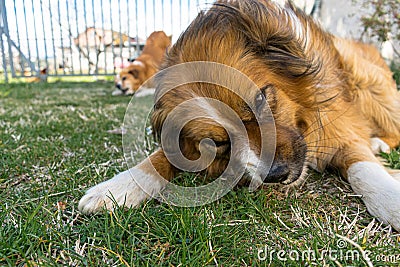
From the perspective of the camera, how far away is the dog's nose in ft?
6.12

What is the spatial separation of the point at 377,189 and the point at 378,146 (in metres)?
0.98

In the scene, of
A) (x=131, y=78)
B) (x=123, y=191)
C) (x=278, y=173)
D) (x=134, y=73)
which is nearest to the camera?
(x=278, y=173)

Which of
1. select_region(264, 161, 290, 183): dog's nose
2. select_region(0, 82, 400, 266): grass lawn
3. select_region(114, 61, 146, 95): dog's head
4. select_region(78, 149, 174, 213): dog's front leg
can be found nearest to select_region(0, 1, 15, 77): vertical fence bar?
select_region(114, 61, 146, 95): dog's head

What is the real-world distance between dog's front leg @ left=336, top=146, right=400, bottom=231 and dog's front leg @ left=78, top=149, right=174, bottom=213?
111 cm

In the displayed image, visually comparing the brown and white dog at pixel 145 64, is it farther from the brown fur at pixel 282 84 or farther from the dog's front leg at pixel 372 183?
the dog's front leg at pixel 372 183

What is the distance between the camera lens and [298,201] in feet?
6.34

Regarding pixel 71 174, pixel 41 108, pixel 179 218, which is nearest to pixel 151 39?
pixel 41 108

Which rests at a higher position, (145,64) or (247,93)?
(247,93)

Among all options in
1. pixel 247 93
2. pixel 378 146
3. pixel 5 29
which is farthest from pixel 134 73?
pixel 247 93

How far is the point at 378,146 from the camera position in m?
2.77

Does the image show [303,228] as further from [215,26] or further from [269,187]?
[215,26]

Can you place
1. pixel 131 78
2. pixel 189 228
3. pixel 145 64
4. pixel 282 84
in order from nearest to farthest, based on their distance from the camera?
pixel 189 228, pixel 282 84, pixel 131 78, pixel 145 64

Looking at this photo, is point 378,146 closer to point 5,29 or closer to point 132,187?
point 132,187

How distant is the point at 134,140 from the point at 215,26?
1.41 meters
